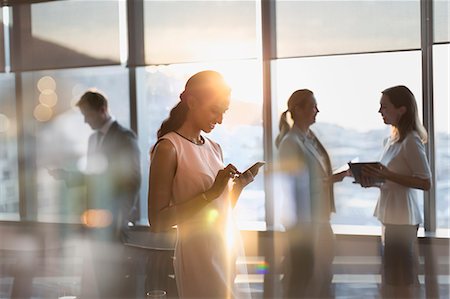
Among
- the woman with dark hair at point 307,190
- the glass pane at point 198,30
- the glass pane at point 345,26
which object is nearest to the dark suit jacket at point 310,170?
the woman with dark hair at point 307,190

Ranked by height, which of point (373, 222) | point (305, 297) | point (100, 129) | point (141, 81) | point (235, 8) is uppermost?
point (235, 8)

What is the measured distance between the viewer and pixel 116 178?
372 cm

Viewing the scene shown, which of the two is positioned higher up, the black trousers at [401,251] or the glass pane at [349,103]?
the glass pane at [349,103]

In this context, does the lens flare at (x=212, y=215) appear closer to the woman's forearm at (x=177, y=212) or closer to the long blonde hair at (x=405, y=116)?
the woman's forearm at (x=177, y=212)

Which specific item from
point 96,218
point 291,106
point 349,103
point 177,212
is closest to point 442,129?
point 349,103

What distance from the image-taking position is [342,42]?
11.7ft

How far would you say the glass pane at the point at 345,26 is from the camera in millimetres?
3402

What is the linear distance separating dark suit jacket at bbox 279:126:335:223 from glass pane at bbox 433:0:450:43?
112 cm

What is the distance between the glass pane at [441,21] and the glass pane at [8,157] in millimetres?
3173

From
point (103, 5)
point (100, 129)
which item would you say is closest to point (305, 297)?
point (100, 129)

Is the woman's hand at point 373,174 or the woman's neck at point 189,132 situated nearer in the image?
the woman's neck at point 189,132

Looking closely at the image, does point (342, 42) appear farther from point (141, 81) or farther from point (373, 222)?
point (141, 81)

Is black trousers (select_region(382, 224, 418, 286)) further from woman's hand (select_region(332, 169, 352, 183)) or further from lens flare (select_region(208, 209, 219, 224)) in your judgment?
lens flare (select_region(208, 209, 219, 224))

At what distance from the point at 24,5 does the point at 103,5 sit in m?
0.69
